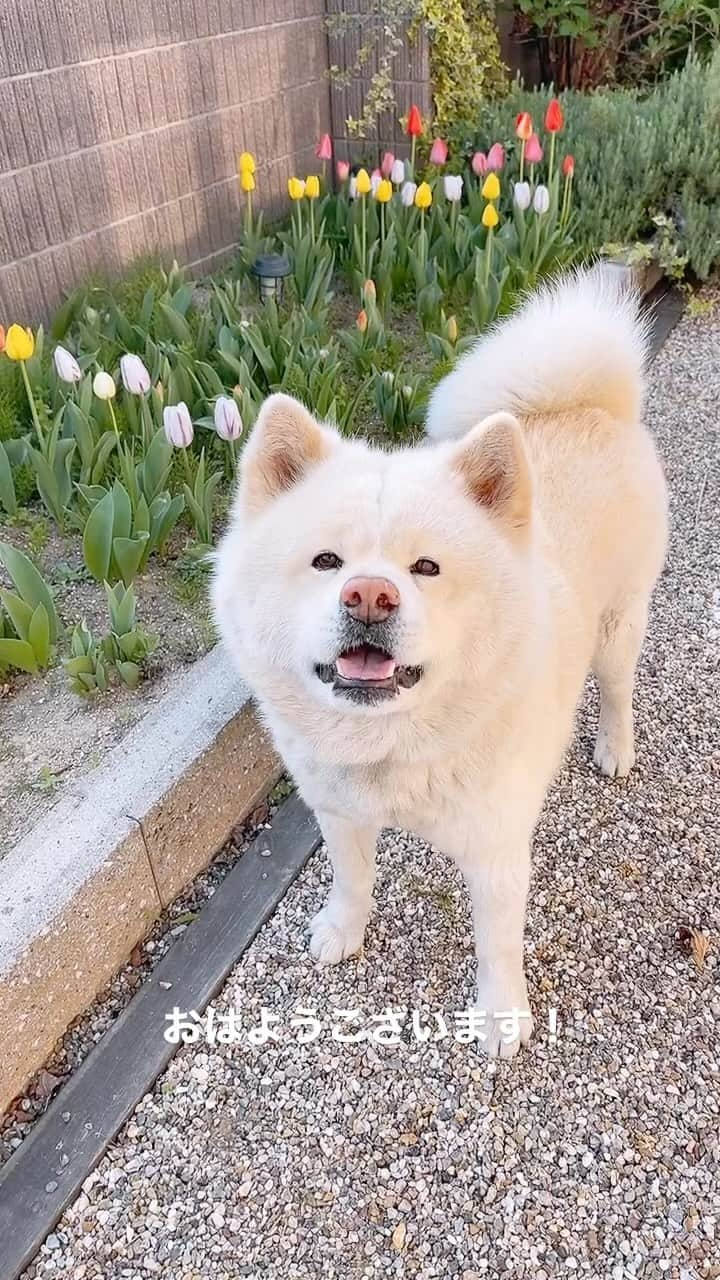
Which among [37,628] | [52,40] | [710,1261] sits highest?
[52,40]

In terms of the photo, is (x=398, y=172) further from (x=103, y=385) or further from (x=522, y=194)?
(x=103, y=385)

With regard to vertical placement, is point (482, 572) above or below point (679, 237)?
above

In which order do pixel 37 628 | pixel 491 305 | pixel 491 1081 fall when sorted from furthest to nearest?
1. pixel 491 305
2. pixel 37 628
3. pixel 491 1081

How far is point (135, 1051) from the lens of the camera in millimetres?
1791

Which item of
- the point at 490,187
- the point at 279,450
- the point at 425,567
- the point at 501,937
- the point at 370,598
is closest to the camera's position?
the point at 370,598

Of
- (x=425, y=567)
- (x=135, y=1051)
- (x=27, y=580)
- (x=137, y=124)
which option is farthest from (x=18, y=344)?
(x=137, y=124)

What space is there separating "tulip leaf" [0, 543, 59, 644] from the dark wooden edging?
733mm

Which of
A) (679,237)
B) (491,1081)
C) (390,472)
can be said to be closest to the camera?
(390,472)

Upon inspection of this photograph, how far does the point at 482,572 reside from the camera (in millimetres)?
1338

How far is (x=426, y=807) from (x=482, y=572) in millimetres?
400

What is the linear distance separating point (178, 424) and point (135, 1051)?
1446 millimetres

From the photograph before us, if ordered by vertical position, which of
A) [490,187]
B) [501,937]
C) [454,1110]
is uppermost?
[490,187]

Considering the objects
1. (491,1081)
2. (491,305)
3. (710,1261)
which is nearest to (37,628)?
(491,1081)

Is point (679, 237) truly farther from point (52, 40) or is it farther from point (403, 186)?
point (52, 40)
